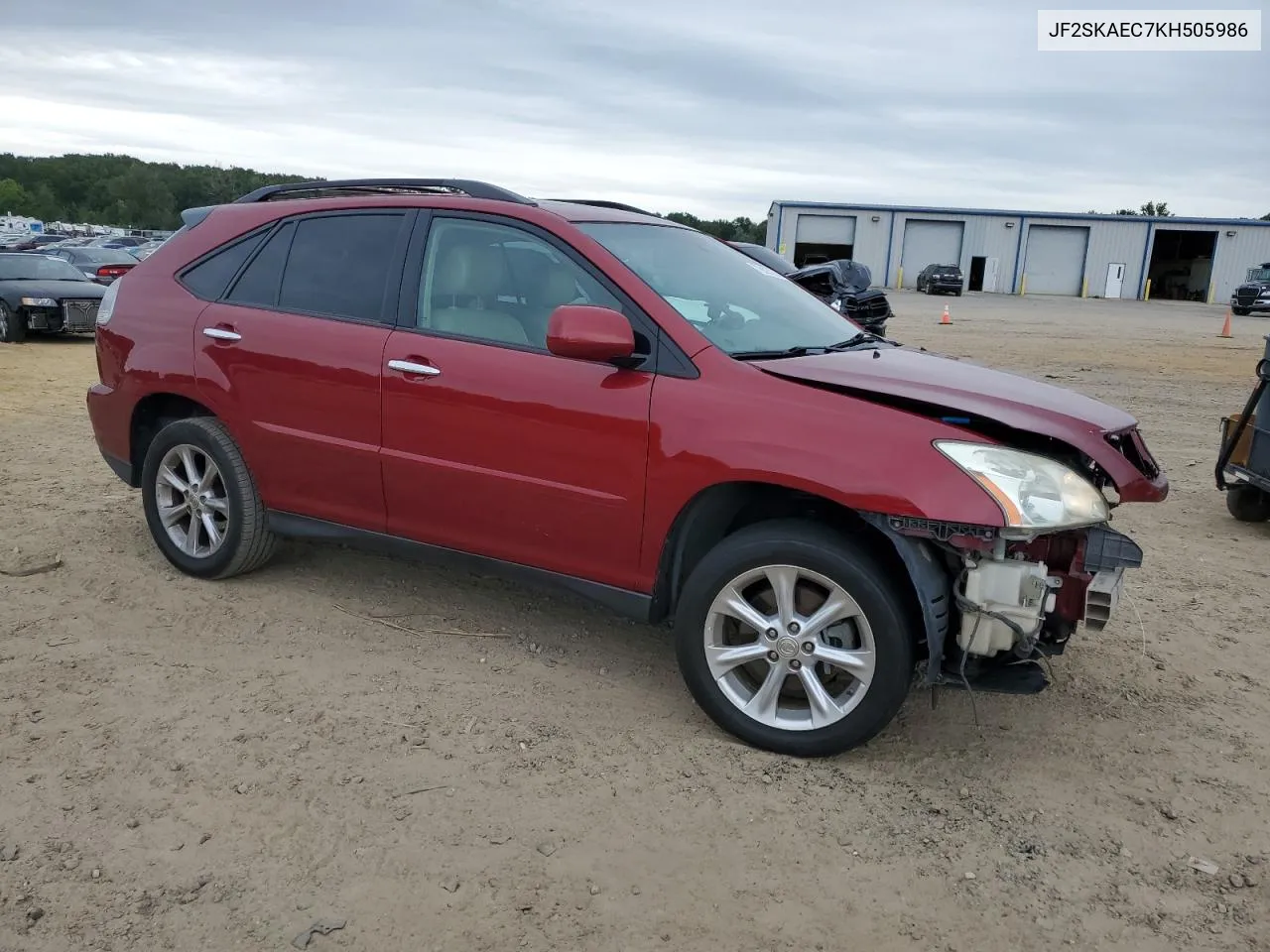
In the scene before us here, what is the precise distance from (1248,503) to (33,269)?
16540 millimetres

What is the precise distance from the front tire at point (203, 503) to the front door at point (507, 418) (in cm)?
87

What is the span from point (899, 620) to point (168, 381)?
3.50 meters

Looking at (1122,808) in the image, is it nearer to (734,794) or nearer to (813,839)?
(813,839)

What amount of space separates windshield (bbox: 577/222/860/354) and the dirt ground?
1.38 meters

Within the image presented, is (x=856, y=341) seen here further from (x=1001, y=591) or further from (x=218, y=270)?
(x=218, y=270)

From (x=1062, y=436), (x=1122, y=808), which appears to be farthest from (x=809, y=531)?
(x=1122, y=808)

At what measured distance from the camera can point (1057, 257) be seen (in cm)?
5231

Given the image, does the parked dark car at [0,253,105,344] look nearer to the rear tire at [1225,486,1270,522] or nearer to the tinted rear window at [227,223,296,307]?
the tinted rear window at [227,223,296,307]

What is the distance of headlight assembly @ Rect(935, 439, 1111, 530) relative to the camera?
9.63 feet

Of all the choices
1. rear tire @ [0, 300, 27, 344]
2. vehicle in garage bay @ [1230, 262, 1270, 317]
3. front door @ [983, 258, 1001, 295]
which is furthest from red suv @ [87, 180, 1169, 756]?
front door @ [983, 258, 1001, 295]

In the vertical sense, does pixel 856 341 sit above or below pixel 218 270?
below

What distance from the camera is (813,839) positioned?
2846 millimetres

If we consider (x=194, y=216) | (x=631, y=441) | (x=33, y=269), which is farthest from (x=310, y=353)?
(x=33, y=269)

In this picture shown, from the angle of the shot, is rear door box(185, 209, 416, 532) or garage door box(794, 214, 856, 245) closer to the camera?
rear door box(185, 209, 416, 532)
